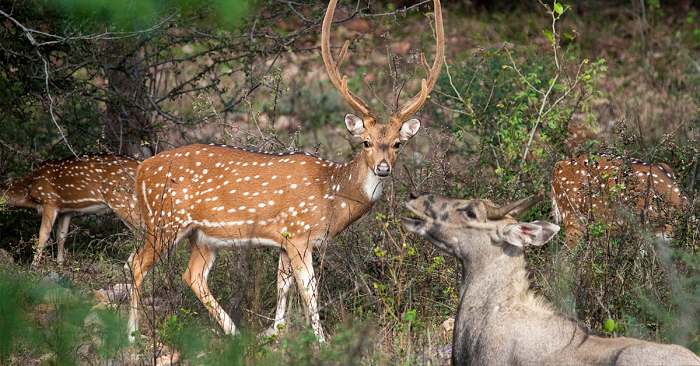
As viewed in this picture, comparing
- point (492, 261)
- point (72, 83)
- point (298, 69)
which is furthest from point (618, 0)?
point (492, 261)

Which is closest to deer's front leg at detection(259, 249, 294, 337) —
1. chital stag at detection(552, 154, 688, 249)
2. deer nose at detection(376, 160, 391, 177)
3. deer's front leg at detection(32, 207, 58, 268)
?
deer nose at detection(376, 160, 391, 177)

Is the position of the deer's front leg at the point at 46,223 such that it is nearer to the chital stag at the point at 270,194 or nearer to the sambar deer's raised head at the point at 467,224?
the chital stag at the point at 270,194

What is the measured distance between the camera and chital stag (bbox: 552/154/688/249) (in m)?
6.09

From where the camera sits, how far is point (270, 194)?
639cm

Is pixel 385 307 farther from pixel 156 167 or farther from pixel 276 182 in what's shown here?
pixel 156 167

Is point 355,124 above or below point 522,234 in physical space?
above

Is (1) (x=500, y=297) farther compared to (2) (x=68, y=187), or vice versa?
(2) (x=68, y=187)

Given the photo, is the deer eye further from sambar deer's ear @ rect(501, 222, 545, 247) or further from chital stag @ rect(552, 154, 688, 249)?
chital stag @ rect(552, 154, 688, 249)

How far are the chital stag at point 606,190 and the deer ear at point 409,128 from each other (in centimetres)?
141

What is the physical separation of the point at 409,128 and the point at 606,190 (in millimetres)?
1654

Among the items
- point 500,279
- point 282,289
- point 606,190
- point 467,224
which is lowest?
point 500,279

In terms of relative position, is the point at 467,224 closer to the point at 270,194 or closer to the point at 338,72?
the point at 270,194

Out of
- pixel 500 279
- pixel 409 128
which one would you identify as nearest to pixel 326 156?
pixel 409 128

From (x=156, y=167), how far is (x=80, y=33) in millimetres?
1478
